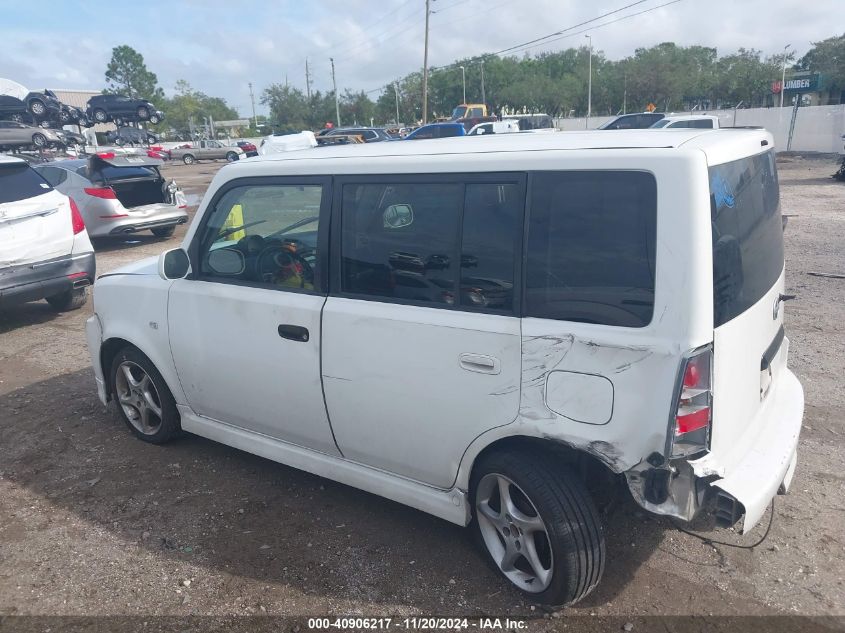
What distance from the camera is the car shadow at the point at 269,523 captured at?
3.00 m

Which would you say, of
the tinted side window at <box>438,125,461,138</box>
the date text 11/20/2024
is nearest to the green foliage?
the tinted side window at <box>438,125,461,138</box>

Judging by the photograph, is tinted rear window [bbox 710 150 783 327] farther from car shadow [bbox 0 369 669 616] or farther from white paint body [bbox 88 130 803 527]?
car shadow [bbox 0 369 669 616]

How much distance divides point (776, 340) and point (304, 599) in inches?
97.3

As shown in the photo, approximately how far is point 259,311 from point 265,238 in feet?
1.38

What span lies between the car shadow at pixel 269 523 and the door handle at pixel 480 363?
2.69 feet

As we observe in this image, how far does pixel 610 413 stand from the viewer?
7.98ft

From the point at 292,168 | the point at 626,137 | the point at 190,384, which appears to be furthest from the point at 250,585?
the point at 626,137

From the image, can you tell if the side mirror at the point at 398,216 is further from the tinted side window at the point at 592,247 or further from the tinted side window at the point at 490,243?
the tinted side window at the point at 592,247

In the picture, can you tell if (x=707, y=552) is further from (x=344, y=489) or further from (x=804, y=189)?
(x=804, y=189)

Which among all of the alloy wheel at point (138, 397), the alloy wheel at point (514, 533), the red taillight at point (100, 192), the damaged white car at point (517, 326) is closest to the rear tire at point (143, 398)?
the alloy wheel at point (138, 397)

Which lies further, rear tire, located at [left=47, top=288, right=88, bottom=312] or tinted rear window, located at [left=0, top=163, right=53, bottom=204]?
rear tire, located at [left=47, top=288, right=88, bottom=312]

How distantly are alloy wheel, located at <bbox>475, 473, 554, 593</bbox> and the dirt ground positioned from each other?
12 centimetres

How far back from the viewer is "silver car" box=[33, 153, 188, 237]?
11.3 metres

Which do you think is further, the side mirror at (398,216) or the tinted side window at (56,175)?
the tinted side window at (56,175)
